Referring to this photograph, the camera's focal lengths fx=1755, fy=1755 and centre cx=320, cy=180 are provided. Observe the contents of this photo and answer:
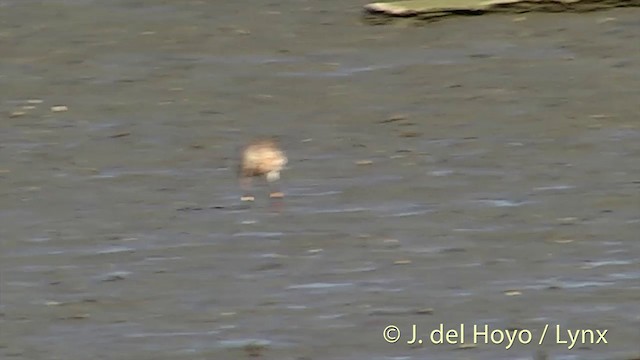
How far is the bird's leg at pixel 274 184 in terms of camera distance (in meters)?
6.93

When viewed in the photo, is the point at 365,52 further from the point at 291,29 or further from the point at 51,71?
the point at 51,71

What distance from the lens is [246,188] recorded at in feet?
23.0

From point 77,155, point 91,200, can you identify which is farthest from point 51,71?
point 91,200

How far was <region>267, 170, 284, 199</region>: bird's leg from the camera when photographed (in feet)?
22.7

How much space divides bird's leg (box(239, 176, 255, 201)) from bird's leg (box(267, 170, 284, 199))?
0.08m

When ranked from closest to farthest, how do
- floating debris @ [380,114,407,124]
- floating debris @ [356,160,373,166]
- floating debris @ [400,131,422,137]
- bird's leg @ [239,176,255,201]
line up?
bird's leg @ [239,176,255,201], floating debris @ [356,160,373,166], floating debris @ [400,131,422,137], floating debris @ [380,114,407,124]

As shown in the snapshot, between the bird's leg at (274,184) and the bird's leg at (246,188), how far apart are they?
80mm

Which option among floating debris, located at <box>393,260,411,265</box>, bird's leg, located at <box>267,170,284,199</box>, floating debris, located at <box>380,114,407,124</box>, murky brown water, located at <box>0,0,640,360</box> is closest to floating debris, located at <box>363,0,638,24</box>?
murky brown water, located at <box>0,0,640,360</box>

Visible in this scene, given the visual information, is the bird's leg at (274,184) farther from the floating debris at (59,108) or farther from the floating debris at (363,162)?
the floating debris at (59,108)

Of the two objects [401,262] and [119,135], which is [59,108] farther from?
[401,262]

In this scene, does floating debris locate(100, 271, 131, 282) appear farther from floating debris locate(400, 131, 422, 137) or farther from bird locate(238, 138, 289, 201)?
floating debris locate(400, 131, 422, 137)

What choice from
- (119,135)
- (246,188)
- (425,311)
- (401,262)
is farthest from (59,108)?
(425,311)

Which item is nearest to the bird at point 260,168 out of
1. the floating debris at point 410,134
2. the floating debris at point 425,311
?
the floating debris at point 410,134

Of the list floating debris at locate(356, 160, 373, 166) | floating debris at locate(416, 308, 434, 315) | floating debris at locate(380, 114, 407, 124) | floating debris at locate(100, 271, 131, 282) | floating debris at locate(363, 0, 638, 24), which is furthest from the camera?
floating debris at locate(363, 0, 638, 24)
